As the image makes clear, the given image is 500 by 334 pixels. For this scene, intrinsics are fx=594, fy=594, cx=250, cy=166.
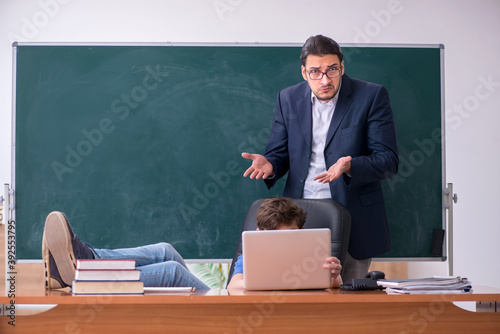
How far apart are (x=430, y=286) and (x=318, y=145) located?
1.27m

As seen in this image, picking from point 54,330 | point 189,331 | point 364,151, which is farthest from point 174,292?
point 364,151

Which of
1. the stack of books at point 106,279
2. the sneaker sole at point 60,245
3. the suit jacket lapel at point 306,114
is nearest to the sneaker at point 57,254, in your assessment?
the sneaker sole at point 60,245

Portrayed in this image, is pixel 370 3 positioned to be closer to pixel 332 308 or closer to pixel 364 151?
pixel 364 151

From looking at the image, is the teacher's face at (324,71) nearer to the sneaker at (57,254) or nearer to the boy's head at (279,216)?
the boy's head at (279,216)

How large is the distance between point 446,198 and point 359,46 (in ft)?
3.47

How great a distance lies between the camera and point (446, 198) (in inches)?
140

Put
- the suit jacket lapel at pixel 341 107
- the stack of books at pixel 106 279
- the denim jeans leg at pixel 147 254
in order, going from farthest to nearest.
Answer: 1. the suit jacket lapel at pixel 341 107
2. the denim jeans leg at pixel 147 254
3. the stack of books at pixel 106 279

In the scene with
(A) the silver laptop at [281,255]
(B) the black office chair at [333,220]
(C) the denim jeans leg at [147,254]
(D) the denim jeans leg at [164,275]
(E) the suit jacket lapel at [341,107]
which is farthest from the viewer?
(E) the suit jacket lapel at [341,107]

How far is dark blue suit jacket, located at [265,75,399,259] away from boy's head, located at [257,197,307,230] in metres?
0.56

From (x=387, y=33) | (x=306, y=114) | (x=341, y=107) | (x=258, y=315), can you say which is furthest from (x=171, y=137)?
(x=258, y=315)

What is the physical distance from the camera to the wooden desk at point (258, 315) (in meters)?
1.68

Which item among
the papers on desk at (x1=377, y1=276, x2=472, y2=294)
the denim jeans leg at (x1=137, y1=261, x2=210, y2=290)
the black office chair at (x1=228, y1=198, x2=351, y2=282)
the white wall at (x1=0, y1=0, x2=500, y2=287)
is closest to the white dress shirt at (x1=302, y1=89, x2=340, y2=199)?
the black office chair at (x1=228, y1=198, x2=351, y2=282)

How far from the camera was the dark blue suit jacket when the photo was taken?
2.86m

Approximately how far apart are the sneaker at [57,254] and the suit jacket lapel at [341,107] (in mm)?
1406
